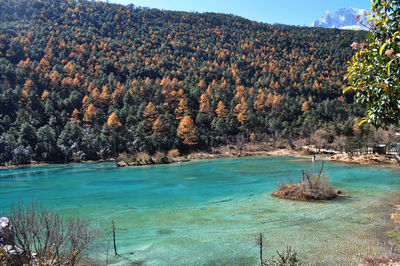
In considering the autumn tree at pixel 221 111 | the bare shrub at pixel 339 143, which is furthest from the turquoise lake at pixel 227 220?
the autumn tree at pixel 221 111

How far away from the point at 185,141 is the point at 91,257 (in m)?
62.1

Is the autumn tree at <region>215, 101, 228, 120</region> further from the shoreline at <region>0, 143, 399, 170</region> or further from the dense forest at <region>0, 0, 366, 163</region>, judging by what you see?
the shoreline at <region>0, 143, 399, 170</region>

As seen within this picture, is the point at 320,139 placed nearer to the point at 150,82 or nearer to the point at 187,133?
the point at 187,133

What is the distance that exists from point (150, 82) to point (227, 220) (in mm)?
91646

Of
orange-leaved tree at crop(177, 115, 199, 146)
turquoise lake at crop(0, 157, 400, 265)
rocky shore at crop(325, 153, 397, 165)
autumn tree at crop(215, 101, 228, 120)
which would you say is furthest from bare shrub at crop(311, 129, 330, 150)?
turquoise lake at crop(0, 157, 400, 265)

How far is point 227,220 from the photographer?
1731cm

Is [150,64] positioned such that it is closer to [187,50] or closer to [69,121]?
[187,50]

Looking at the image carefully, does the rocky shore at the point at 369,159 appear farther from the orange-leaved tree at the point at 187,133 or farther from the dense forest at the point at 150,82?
the orange-leaved tree at the point at 187,133

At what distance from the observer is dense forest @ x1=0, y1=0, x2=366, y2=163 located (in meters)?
74.3

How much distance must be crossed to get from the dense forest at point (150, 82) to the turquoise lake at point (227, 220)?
43.1m

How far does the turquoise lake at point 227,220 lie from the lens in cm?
1211

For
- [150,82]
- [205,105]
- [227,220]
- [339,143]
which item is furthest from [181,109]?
[227,220]

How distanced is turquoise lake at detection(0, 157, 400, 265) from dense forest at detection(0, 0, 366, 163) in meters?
43.1

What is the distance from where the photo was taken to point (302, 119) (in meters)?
88.4
